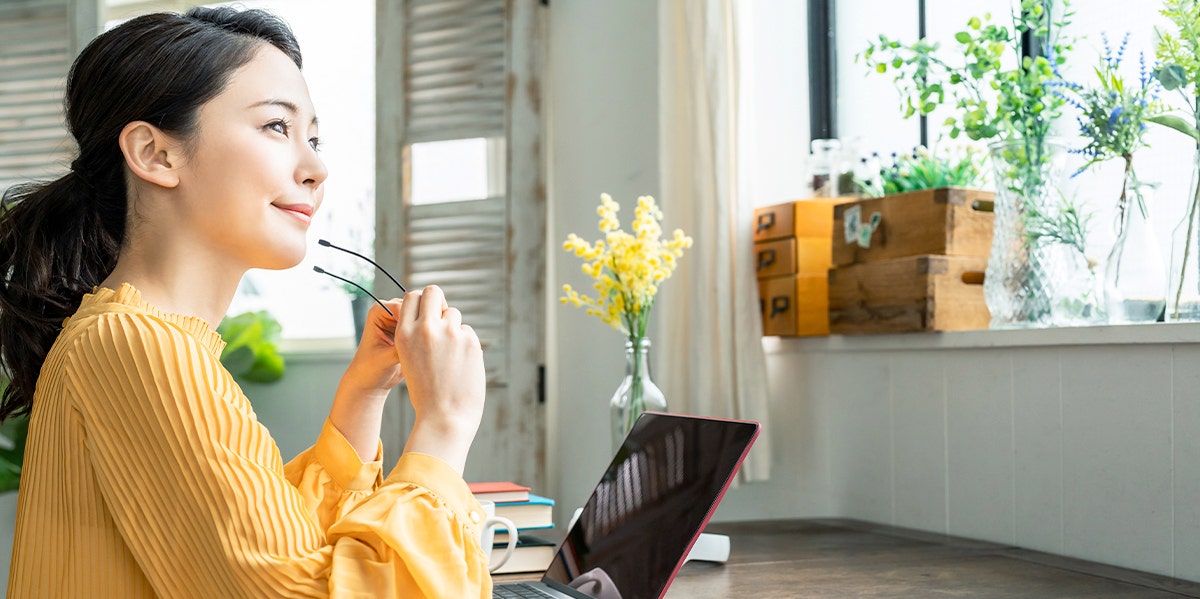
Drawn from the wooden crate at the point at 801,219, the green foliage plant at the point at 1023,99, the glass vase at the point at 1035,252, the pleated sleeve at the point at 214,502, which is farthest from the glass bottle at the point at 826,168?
the pleated sleeve at the point at 214,502

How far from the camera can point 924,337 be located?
1942 mm

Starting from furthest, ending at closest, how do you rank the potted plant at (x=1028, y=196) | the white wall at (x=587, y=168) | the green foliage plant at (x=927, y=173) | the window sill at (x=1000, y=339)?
the white wall at (x=587, y=168) → the green foliage plant at (x=927, y=173) → the potted plant at (x=1028, y=196) → the window sill at (x=1000, y=339)

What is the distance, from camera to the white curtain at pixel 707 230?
2418 millimetres

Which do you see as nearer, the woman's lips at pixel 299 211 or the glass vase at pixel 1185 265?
the woman's lips at pixel 299 211

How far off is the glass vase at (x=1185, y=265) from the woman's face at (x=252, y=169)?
4.04 ft

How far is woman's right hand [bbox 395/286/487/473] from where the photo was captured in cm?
91

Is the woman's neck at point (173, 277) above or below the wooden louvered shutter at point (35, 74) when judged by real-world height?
below

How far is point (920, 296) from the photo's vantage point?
1938mm

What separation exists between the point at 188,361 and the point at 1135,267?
4.57 feet

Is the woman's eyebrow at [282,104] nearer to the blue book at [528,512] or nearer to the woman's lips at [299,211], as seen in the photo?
the woman's lips at [299,211]

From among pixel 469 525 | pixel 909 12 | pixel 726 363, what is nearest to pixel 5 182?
pixel 726 363

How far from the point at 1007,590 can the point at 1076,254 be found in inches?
28.0

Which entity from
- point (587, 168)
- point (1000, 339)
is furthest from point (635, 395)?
point (587, 168)

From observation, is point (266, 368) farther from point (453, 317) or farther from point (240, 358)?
point (453, 317)
